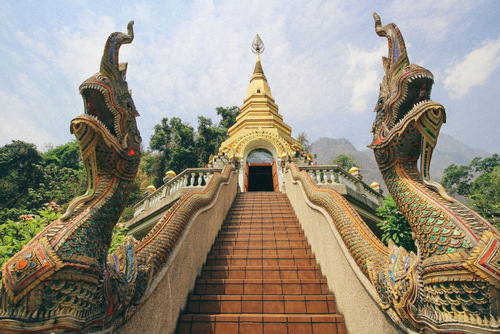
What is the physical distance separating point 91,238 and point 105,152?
2.54 ft

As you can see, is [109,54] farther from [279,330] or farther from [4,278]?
[279,330]

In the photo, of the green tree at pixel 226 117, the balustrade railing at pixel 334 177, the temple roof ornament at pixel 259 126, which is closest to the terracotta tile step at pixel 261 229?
the balustrade railing at pixel 334 177

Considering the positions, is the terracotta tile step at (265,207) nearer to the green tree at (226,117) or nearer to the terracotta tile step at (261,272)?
the terracotta tile step at (261,272)

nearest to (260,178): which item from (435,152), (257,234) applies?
(257,234)

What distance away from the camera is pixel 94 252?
212 centimetres

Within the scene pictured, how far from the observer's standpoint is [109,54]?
8.63 ft

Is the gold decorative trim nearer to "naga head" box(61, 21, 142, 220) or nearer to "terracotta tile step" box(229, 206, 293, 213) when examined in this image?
"terracotta tile step" box(229, 206, 293, 213)

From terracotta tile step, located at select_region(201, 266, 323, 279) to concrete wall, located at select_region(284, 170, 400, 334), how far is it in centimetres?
23

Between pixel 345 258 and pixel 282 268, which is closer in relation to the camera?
pixel 345 258

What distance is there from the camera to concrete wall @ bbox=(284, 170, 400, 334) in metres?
2.70

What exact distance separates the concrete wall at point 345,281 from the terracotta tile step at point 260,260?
245mm

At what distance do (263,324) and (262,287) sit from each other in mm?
746

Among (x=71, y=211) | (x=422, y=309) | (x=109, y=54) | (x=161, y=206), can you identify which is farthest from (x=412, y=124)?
(x=161, y=206)

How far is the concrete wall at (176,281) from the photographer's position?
2684 millimetres
